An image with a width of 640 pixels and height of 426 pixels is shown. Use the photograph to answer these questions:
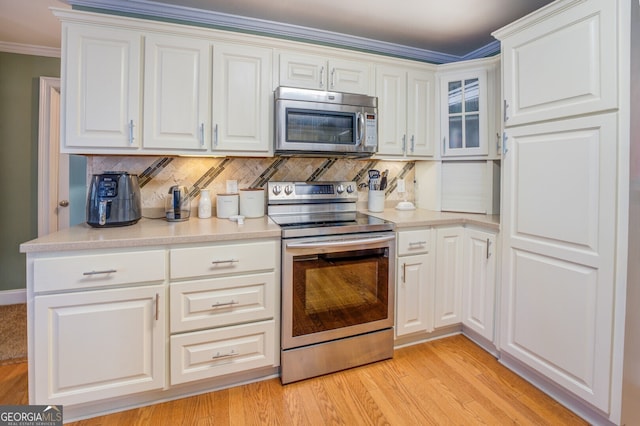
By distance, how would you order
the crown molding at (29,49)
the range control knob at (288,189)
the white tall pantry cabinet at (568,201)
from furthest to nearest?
the crown molding at (29,49)
the range control knob at (288,189)
the white tall pantry cabinet at (568,201)

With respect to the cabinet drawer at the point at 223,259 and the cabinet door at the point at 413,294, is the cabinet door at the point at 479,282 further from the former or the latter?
the cabinet drawer at the point at 223,259

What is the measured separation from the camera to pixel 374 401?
171cm

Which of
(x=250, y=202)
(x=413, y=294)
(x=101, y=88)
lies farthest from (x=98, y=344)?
(x=413, y=294)

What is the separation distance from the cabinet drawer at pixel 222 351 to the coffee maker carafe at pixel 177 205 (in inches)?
A: 29.3

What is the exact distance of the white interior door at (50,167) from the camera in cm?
287

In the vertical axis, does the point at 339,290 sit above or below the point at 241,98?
below

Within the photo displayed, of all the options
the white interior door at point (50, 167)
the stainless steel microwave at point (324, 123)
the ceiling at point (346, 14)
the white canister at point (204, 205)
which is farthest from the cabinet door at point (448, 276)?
the white interior door at point (50, 167)

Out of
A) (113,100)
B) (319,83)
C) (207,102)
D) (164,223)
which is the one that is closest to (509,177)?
(319,83)

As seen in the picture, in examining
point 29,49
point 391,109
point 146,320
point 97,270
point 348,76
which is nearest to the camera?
point 97,270

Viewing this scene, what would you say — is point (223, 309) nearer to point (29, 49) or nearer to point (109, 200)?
point (109, 200)

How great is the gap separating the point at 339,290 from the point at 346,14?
188 cm

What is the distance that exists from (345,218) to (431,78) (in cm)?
137

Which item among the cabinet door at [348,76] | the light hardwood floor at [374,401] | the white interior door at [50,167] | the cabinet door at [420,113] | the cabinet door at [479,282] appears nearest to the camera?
the light hardwood floor at [374,401]

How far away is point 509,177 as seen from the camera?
1918 mm
